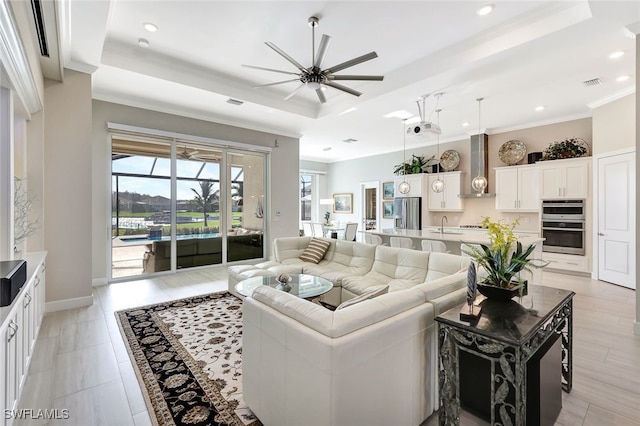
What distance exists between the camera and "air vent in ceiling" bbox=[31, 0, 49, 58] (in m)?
2.58

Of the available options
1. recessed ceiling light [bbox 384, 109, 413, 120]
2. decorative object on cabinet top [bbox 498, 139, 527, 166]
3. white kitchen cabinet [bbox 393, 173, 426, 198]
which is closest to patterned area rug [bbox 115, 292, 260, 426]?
recessed ceiling light [bbox 384, 109, 413, 120]

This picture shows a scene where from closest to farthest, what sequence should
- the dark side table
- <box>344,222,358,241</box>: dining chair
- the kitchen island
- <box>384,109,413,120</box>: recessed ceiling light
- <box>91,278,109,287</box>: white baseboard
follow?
the dark side table < the kitchen island < <box>91,278,109,287</box>: white baseboard < <box>384,109,413,120</box>: recessed ceiling light < <box>344,222,358,241</box>: dining chair

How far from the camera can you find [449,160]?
26.4 feet

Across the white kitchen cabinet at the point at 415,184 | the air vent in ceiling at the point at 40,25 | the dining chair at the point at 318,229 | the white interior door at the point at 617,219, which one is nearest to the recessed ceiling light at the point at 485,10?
the white interior door at the point at 617,219

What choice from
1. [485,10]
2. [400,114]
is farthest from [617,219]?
[485,10]

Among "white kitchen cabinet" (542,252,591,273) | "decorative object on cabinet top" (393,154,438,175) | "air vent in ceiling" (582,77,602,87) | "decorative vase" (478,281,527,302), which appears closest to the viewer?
"decorative vase" (478,281,527,302)

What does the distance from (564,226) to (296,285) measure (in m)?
5.75

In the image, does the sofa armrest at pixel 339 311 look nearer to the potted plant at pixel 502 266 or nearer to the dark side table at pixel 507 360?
the dark side table at pixel 507 360

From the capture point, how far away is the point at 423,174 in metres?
8.27

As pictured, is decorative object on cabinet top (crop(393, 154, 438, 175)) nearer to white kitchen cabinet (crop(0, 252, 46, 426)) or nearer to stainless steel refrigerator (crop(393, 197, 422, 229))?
stainless steel refrigerator (crop(393, 197, 422, 229))

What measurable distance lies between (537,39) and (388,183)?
6577mm

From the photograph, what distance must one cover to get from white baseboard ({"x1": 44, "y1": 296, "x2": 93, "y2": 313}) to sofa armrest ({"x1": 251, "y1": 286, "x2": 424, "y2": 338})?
3.51 metres

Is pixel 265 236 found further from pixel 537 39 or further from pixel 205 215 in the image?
pixel 537 39

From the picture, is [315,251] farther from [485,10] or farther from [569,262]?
[569,262]
